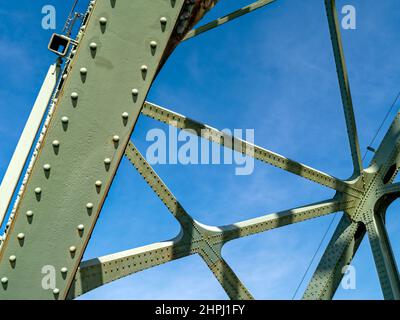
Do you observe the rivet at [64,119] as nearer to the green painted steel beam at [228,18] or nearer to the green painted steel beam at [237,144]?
the green painted steel beam at [237,144]

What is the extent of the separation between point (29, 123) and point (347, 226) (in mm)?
9605

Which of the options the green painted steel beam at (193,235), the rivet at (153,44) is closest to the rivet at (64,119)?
the rivet at (153,44)

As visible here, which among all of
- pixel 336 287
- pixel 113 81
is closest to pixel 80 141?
pixel 113 81

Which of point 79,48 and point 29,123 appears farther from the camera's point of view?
point 29,123

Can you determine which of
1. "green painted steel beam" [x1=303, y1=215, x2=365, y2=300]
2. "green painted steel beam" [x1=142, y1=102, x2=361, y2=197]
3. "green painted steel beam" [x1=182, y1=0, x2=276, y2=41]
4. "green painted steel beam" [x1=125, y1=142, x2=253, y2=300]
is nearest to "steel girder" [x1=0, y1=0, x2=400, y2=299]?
"green painted steel beam" [x1=125, y1=142, x2=253, y2=300]

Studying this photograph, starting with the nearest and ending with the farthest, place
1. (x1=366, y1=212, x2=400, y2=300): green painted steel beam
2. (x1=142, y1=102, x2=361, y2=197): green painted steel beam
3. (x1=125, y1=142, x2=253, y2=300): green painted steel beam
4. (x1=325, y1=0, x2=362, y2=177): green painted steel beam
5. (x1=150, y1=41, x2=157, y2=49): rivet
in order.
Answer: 1. (x1=150, y1=41, x2=157, y2=49): rivet
2. (x1=125, y1=142, x2=253, y2=300): green painted steel beam
3. (x1=142, y1=102, x2=361, y2=197): green painted steel beam
4. (x1=366, y1=212, x2=400, y2=300): green painted steel beam
5. (x1=325, y1=0, x2=362, y2=177): green painted steel beam

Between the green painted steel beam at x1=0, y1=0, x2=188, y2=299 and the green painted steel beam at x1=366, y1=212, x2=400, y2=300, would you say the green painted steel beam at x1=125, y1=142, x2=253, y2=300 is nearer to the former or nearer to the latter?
the green painted steel beam at x1=366, y1=212, x2=400, y2=300

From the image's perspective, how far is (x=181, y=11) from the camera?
2.96m

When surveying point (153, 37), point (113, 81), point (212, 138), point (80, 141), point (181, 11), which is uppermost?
point (181, 11)

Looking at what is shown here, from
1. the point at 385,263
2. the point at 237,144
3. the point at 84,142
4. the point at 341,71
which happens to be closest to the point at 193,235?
the point at 237,144

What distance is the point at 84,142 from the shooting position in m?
2.79

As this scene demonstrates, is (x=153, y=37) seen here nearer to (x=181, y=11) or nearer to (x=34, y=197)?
(x=181, y=11)

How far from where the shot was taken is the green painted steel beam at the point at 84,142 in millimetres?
2715

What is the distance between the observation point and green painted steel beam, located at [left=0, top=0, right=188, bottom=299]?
2715 mm
